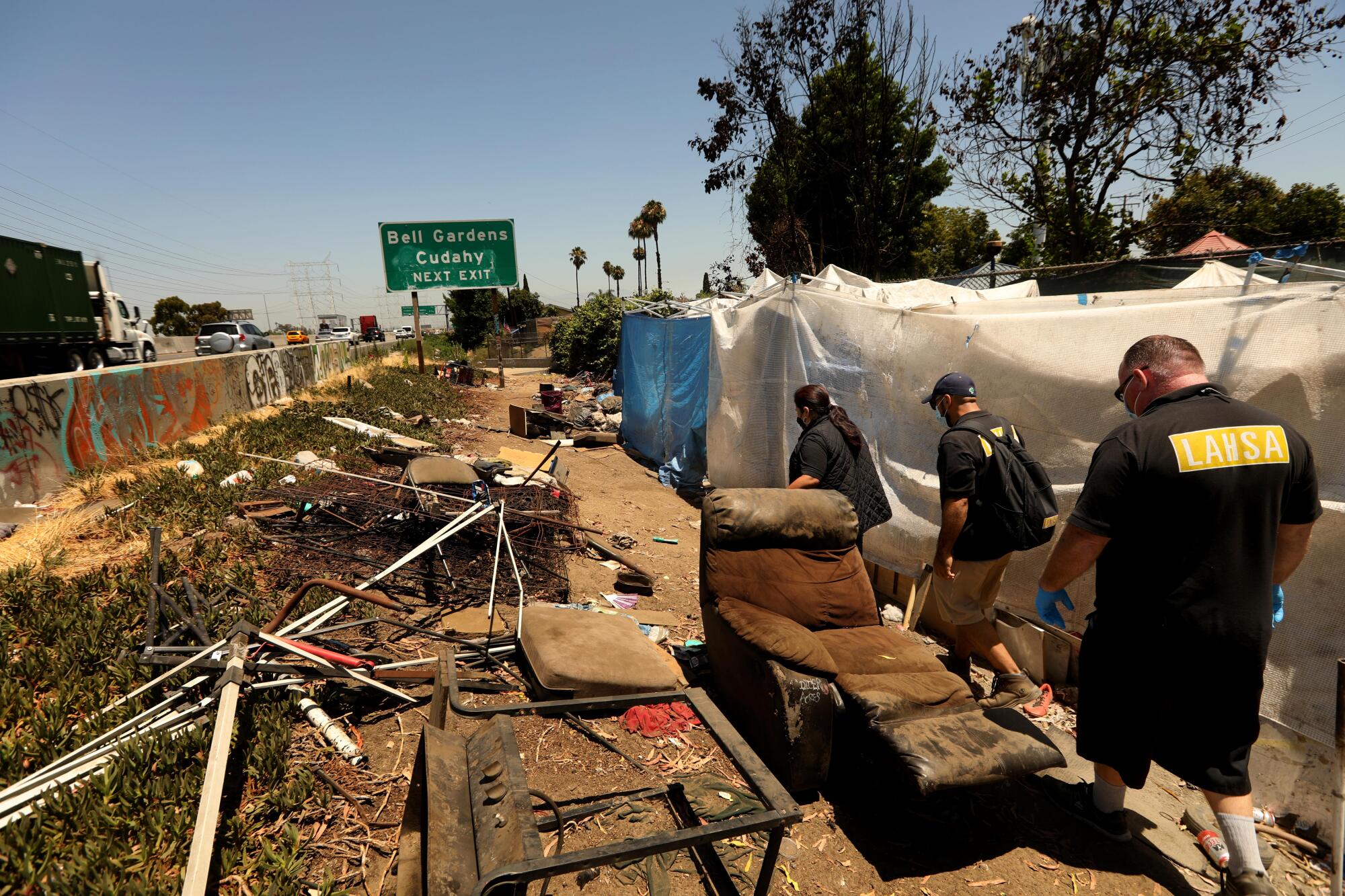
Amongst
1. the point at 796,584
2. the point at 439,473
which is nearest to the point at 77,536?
the point at 439,473

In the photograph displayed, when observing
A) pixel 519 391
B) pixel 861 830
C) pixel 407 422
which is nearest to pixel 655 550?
pixel 861 830

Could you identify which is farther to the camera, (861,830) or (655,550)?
(655,550)

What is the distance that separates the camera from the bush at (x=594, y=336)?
2041 cm

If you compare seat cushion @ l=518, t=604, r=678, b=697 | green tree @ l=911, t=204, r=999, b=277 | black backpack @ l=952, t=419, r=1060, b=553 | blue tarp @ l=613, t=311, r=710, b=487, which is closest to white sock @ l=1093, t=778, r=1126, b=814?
black backpack @ l=952, t=419, r=1060, b=553

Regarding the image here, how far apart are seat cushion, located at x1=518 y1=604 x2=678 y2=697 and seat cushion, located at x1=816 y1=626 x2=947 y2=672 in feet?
2.93

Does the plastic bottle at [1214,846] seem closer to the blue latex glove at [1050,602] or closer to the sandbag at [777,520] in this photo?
the blue latex glove at [1050,602]

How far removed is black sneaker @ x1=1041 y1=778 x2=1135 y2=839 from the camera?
2682 millimetres

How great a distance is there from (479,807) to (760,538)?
2.04m

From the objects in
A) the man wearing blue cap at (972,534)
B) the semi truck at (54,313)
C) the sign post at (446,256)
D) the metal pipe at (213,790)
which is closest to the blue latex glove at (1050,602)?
the man wearing blue cap at (972,534)

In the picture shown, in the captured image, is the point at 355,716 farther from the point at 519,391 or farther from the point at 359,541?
the point at 519,391

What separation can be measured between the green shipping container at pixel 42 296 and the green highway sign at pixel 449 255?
767cm

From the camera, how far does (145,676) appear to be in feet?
9.79

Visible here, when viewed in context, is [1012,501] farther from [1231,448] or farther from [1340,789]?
[1340,789]

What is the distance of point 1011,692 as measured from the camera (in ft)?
10.8
